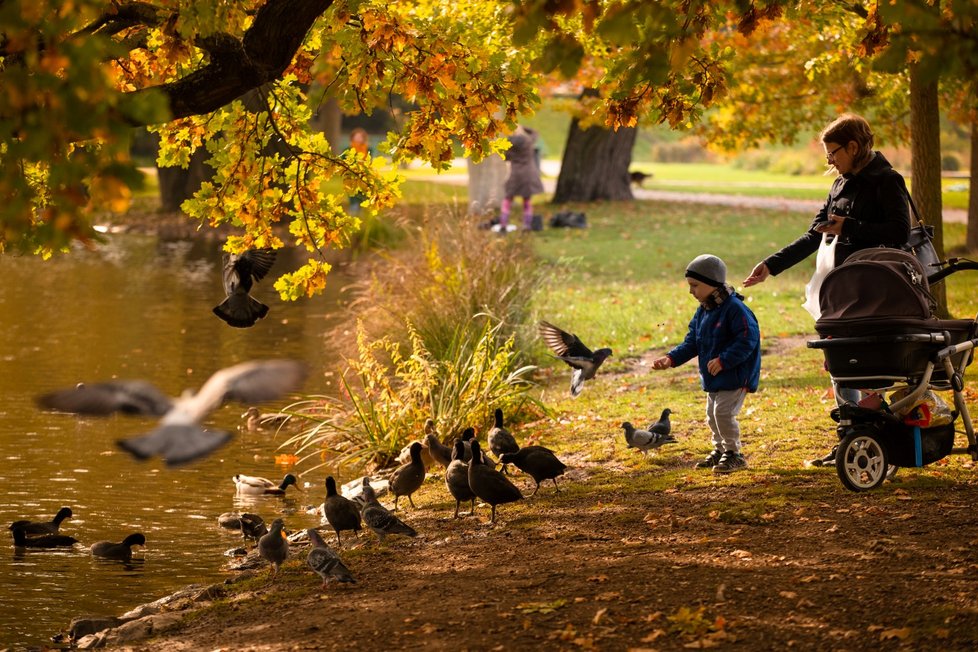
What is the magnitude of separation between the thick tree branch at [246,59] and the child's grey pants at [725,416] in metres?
3.74

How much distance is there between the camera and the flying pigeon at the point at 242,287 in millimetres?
9664

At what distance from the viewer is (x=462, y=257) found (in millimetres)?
14852

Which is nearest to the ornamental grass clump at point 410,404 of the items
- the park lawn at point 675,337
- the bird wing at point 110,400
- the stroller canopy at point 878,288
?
the park lawn at point 675,337

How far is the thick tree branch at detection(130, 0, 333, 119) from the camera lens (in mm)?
Answer: 8203

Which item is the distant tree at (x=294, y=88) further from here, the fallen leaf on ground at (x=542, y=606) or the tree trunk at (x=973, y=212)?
the tree trunk at (x=973, y=212)

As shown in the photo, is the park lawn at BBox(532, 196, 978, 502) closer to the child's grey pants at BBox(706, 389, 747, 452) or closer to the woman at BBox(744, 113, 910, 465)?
the child's grey pants at BBox(706, 389, 747, 452)

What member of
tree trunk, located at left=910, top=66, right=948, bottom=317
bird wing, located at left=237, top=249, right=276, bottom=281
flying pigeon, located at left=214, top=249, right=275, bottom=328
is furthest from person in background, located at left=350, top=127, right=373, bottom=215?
tree trunk, located at left=910, top=66, right=948, bottom=317

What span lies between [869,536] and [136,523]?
5.52 meters

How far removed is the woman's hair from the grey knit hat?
1.20m

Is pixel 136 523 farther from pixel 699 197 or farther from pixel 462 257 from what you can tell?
pixel 699 197

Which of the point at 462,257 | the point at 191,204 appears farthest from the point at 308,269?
the point at 462,257

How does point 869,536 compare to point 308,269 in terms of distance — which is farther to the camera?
point 308,269

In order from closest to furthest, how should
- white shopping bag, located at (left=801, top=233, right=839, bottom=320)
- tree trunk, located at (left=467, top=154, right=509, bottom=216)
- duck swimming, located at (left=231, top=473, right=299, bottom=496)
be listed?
white shopping bag, located at (left=801, top=233, right=839, bottom=320), duck swimming, located at (left=231, top=473, right=299, bottom=496), tree trunk, located at (left=467, top=154, right=509, bottom=216)

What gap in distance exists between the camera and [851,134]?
8336 millimetres
